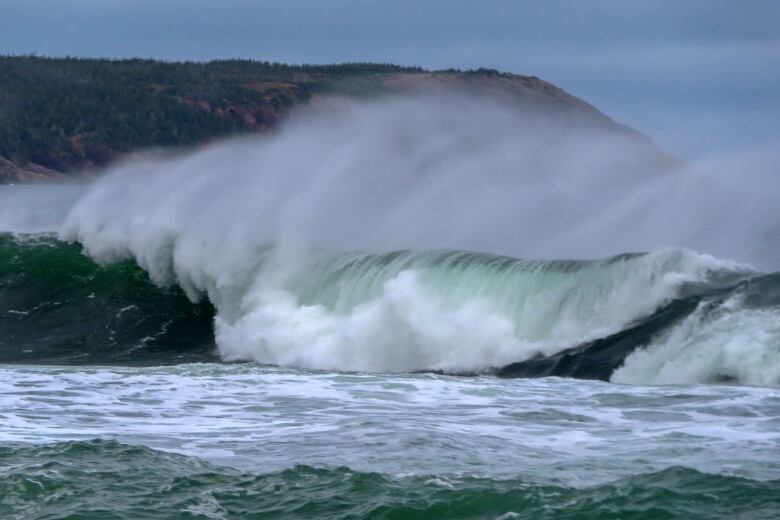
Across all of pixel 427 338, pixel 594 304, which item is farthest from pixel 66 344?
pixel 594 304

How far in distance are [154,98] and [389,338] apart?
299ft

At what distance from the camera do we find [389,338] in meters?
22.4

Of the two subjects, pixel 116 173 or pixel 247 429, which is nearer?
pixel 247 429

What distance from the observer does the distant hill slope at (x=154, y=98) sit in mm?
99000

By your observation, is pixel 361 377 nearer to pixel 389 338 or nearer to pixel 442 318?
pixel 389 338

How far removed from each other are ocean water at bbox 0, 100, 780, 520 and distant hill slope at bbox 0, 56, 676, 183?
56.1m

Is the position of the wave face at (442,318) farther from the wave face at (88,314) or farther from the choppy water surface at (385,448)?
the choppy water surface at (385,448)

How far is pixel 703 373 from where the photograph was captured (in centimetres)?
1773

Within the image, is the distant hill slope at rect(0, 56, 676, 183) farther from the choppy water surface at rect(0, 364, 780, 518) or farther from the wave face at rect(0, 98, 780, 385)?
the choppy water surface at rect(0, 364, 780, 518)

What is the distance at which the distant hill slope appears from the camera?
99.0 meters

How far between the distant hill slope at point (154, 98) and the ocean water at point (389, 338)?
184 feet

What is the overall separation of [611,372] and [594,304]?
8.85 ft

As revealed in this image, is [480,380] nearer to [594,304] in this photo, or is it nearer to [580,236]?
[594,304]

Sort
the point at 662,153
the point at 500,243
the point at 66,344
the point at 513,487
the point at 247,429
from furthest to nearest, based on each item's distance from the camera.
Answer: the point at 662,153 → the point at 500,243 → the point at 66,344 → the point at 247,429 → the point at 513,487
